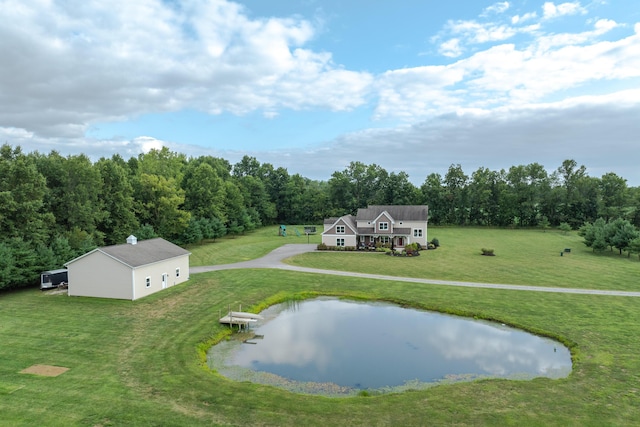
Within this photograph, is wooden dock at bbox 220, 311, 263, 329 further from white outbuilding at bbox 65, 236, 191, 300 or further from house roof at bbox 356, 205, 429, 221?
house roof at bbox 356, 205, 429, 221

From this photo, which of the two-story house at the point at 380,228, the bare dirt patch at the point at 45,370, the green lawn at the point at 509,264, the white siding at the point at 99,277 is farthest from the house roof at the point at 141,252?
the two-story house at the point at 380,228

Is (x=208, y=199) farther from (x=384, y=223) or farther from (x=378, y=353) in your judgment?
(x=378, y=353)

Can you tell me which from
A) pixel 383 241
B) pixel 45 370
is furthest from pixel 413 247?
pixel 45 370

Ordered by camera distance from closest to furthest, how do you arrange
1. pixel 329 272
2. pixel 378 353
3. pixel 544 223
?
1. pixel 378 353
2. pixel 329 272
3. pixel 544 223

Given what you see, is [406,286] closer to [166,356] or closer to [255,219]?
[166,356]

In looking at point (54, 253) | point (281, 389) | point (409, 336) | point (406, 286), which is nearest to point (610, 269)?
point (406, 286)
